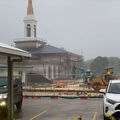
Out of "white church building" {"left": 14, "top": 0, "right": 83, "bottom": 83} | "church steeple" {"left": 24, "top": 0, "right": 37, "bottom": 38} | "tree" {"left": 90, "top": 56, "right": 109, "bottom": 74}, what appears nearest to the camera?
"white church building" {"left": 14, "top": 0, "right": 83, "bottom": 83}

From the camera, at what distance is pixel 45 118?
1223cm

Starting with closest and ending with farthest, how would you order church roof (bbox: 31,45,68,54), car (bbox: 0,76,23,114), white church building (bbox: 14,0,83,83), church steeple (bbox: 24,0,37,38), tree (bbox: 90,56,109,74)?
1. car (bbox: 0,76,23,114)
2. white church building (bbox: 14,0,83,83)
3. church roof (bbox: 31,45,68,54)
4. church steeple (bbox: 24,0,37,38)
5. tree (bbox: 90,56,109,74)

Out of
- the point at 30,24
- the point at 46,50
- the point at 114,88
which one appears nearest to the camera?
the point at 114,88

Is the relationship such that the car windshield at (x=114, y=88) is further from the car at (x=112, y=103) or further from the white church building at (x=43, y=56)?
the white church building at (x=43, y=56)

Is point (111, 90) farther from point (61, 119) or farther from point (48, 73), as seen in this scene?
point (48, 73)

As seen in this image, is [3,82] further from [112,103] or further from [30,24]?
[30,24]

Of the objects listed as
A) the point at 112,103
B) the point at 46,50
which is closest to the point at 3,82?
the point at 112,103

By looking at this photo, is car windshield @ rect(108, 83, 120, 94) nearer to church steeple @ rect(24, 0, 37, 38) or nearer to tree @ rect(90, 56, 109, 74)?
church steeple @ rect(24, 0, 37, 38)

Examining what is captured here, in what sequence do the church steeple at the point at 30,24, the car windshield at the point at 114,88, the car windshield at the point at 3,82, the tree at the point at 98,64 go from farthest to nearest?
the tree at the point at 98,64, the church steeple at the point at 30,24, the car windshield at the point at 3,82, the car windshield at the point at 114,88

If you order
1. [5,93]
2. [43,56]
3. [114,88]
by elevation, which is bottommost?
[5,93]

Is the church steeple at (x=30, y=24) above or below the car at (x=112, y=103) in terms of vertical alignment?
above

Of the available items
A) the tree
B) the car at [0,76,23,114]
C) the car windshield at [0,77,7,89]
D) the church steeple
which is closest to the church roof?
the church steeple

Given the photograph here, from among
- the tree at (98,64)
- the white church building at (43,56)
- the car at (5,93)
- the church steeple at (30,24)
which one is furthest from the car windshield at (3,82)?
the tree at (98,64)

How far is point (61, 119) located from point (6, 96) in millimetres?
2398
